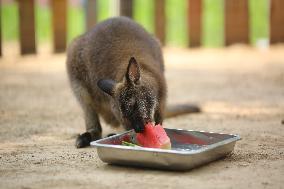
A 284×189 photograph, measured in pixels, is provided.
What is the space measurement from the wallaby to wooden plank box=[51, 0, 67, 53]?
14.0 ft

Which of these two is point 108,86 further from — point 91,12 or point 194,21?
point 194,21

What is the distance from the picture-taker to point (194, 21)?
32.6 ft

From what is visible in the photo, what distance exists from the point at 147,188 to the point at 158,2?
6997 millimetres

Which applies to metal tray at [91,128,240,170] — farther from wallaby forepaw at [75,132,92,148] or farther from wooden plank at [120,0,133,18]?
wooden plank at [120,0,133,18]

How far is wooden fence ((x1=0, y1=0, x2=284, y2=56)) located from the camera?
9602 mm

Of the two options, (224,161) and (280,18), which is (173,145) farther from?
(280,18)

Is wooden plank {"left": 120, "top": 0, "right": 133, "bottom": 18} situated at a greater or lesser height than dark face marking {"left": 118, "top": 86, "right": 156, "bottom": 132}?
greater

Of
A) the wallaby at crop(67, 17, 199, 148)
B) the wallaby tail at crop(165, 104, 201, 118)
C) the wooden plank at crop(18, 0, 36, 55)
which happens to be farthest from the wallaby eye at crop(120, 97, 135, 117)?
the wooden plank at crop(18, 0, 36, 55)

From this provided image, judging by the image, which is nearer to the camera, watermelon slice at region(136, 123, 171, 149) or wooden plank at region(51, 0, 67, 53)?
watermelon slice at region(136, 123, 171, 149)

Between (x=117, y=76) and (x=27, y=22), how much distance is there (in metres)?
5.23

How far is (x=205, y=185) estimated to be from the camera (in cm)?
339

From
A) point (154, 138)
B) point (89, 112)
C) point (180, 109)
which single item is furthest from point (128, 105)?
point (180, 109)

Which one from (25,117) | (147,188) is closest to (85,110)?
(25,117)

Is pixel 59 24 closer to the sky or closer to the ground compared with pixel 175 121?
closer to the sky
